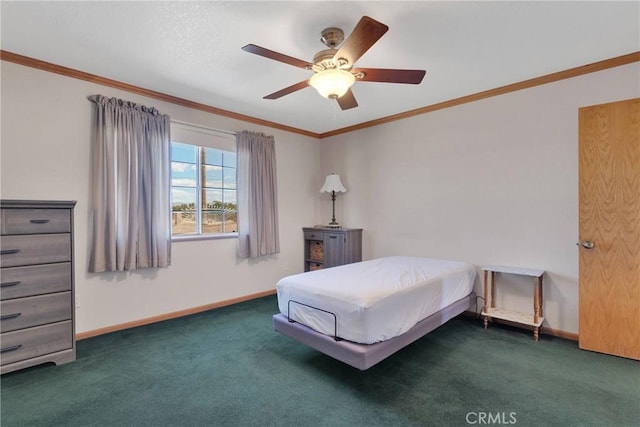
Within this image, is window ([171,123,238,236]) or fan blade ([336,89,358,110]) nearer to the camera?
fan blade ([336,89,358,110])

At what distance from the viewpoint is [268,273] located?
455 cm

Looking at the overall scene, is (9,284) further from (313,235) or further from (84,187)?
(313,235)

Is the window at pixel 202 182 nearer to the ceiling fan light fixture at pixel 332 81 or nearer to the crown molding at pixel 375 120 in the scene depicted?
the crown molding at pixel 375 120

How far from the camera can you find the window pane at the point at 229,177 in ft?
13.7

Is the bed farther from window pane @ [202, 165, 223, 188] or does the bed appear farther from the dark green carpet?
window pane @ [202, 165, 223, 188]

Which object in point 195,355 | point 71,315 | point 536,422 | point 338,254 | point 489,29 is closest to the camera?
point 536,422

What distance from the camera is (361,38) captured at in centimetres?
180

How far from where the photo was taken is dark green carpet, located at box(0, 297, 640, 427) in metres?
1.82

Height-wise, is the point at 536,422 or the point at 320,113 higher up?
the point at 320,113

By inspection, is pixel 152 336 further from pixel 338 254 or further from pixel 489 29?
pixel 489 29

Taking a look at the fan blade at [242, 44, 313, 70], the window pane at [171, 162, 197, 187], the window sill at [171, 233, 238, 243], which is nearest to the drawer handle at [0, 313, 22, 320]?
the window sill at [171, 233, 238, 243]

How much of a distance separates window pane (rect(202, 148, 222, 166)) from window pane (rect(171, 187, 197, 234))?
42cm

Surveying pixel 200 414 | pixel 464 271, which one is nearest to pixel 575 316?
pixel 464 271

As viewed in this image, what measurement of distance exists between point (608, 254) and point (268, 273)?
12.4ft
